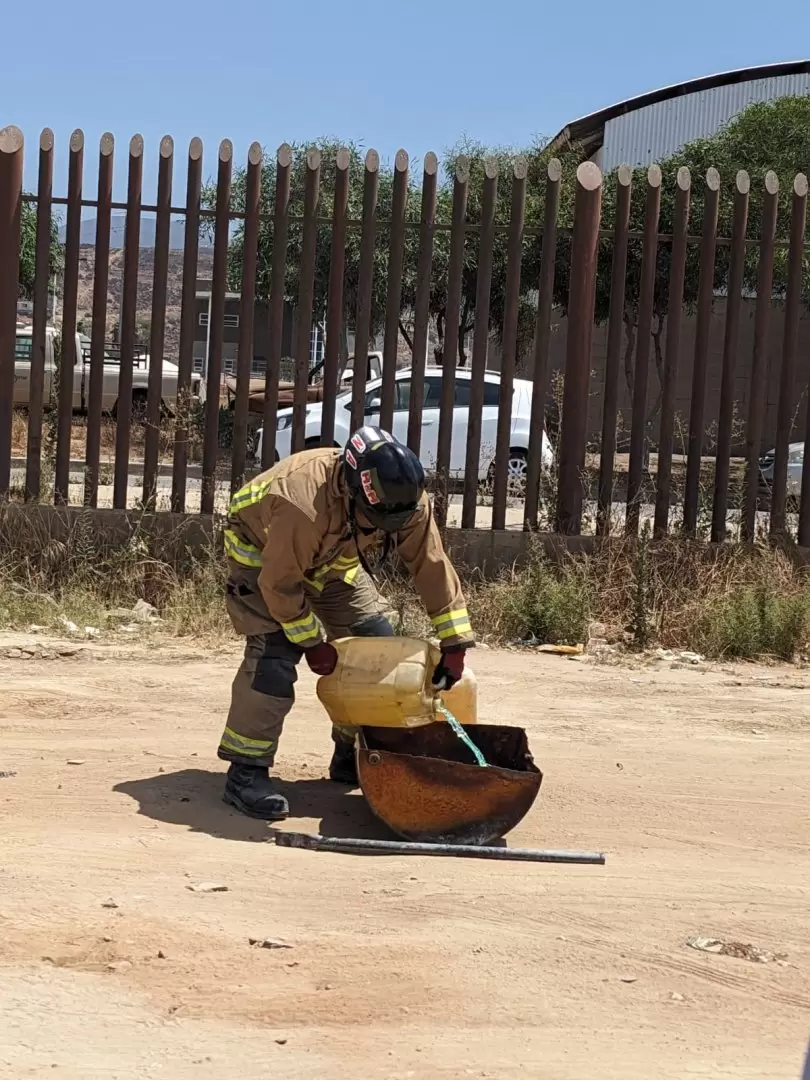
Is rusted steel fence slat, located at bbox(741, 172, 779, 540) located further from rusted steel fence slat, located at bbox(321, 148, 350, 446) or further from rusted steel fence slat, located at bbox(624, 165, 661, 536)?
rusted steel fence slat, located at bbox(321, 148, 350, 446)

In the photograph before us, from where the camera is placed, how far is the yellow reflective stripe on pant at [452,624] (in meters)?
4.85

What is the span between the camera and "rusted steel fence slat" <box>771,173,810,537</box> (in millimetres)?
8617

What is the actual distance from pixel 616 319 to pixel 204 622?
128 inches

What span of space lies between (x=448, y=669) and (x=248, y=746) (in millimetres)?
798

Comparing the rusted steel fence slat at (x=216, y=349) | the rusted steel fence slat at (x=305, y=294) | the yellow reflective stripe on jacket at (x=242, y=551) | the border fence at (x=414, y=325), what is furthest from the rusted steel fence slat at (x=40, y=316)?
the yellow reflective stripe on jacket at (x=242, y=551)

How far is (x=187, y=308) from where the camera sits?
8.30m

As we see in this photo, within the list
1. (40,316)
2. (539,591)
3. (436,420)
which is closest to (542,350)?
(539,591)

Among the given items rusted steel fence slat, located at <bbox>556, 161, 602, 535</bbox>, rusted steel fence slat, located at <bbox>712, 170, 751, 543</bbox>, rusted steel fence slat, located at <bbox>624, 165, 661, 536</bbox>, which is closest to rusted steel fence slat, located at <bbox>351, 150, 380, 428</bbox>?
rusted steel fence slat, located at <bbox>556, 161, 602, 535</bbox>

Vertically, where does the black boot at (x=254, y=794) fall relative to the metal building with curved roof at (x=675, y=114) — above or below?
below

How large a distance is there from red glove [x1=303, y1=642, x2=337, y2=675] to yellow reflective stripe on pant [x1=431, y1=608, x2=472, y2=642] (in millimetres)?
393

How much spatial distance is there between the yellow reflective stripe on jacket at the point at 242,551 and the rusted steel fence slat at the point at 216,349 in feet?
11.2

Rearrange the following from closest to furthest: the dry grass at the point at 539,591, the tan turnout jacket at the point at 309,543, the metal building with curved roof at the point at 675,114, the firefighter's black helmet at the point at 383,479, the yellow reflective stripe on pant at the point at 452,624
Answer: the firefighter's black helmet at the point at 383,479 < the tan turnout jacket at the point at 309,543 < the yellow reflective stripe on pant at the point at 452,624 < the dry grass at the point at 539,591 < the metal building with curved roof at the point at 675,114

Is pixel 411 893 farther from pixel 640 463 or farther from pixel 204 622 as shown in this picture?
pixel 640 463

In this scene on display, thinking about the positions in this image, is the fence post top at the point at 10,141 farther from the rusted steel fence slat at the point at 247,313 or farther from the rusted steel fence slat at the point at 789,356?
the rusted steel fence slat at the point at 789,356
